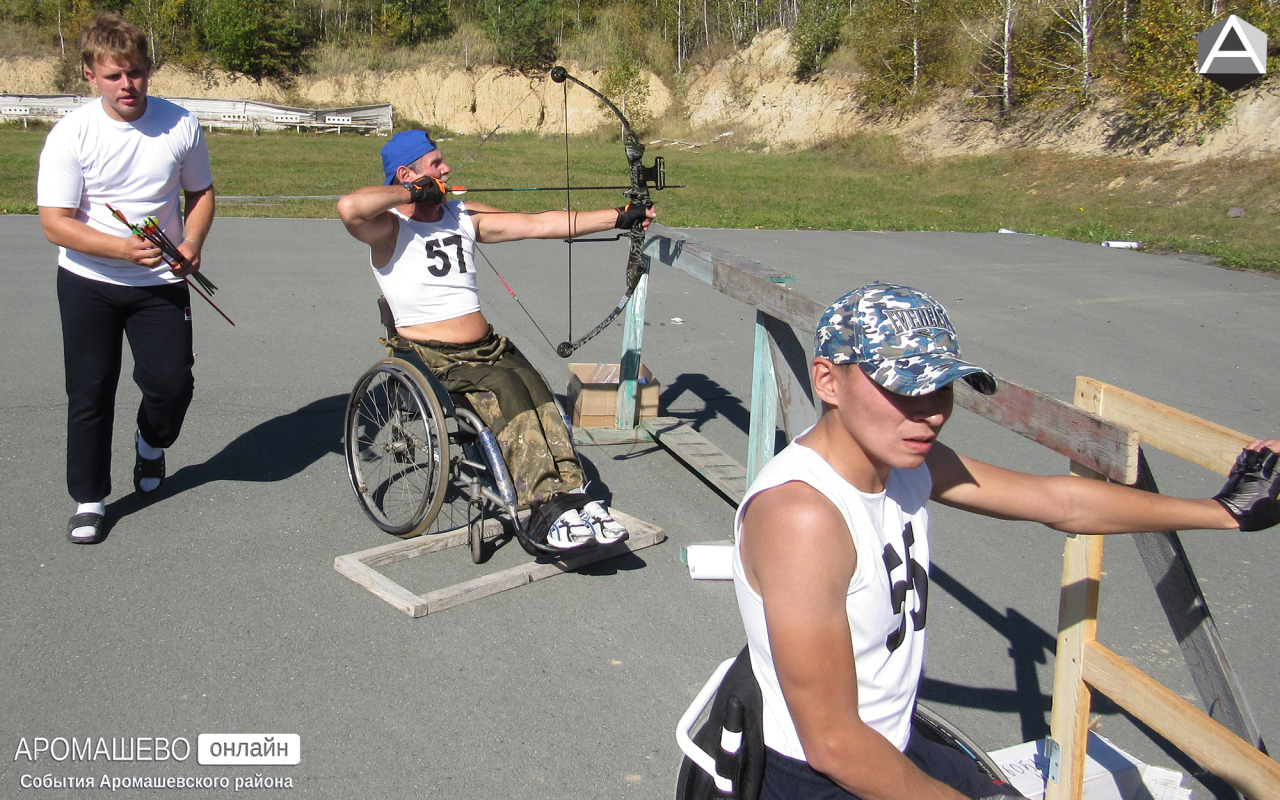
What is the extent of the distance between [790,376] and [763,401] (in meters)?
0.31

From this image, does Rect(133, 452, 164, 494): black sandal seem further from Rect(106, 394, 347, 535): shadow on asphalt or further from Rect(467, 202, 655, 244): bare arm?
Rect(467, 202, 655, 244): bare arm

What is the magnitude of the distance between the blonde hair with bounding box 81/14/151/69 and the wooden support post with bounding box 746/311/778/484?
2555 mm

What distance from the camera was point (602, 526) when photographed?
11.8 feet

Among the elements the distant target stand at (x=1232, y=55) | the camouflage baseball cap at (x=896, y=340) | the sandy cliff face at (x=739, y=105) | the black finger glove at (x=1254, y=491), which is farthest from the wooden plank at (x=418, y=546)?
the distant target stand at (x=1232, y=55)

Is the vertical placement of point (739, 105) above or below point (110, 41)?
above

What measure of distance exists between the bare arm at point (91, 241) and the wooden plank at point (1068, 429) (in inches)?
118

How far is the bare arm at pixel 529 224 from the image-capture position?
438 cm

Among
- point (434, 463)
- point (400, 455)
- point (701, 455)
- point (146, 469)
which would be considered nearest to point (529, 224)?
point (400, 455)

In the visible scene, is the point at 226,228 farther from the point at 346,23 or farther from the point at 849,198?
the point at 346,23

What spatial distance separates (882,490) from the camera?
176 cm

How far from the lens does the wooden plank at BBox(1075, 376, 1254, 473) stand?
1807 millimetres

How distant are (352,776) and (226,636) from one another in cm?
92

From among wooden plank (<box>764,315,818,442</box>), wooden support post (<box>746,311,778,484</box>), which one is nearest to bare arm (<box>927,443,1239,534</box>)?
wooden plank (<box>764,315,818,442</box>)

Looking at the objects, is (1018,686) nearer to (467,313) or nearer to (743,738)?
(743,738)
